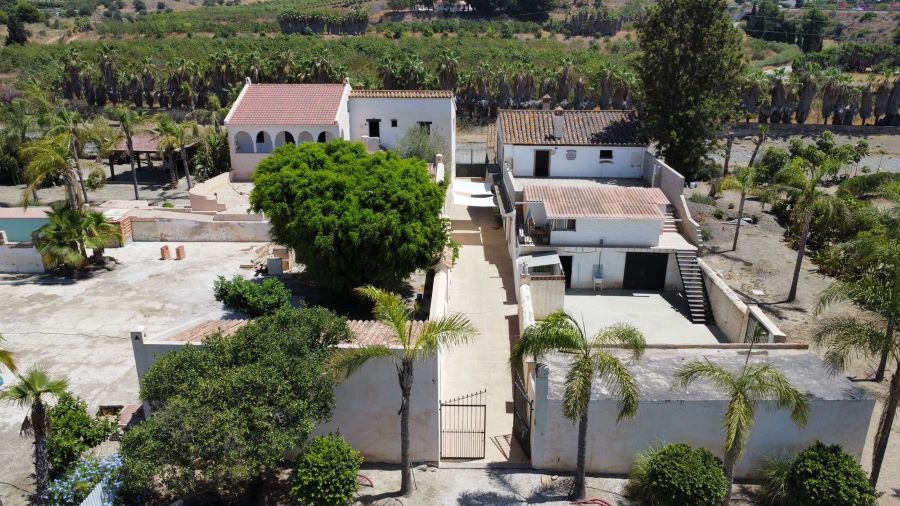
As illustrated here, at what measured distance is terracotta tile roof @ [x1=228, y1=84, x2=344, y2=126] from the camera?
42406 millimetres

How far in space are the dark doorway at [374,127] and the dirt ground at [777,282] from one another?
20.8 meters

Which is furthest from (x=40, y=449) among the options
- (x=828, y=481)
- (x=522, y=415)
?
(x=828, y=481)

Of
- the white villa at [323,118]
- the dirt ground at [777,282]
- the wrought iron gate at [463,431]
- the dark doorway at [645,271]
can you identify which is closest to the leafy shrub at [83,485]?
the wrought iron gate at [463,431]

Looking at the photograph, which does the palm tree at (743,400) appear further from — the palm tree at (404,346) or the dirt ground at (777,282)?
the palm tree at (404,346)

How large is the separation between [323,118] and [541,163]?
1398 centimetres

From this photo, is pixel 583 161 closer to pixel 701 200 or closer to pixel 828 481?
pixel 701 200

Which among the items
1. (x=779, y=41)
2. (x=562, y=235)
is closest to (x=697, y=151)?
(x=562, y=235)

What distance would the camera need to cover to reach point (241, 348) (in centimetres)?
1659

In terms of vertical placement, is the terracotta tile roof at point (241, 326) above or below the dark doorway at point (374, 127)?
below

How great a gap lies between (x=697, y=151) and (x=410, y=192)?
22752 millimetres

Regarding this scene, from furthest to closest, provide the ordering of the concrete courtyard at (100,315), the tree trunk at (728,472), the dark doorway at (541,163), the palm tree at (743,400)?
the dark doorway at (541,163)
the concrete courtyard at (100,315)
the tree trunk at (728,472)
the palm tree at (743,400)

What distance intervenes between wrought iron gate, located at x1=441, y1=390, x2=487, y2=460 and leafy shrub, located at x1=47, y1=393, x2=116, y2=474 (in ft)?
31.1

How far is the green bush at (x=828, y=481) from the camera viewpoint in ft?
53.1

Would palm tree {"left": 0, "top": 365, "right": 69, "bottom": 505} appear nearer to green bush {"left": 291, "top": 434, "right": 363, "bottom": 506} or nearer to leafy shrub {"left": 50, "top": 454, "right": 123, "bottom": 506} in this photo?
leafy shrub {"left": 50, "top": 454, "right": 123, "bottom": 506}
